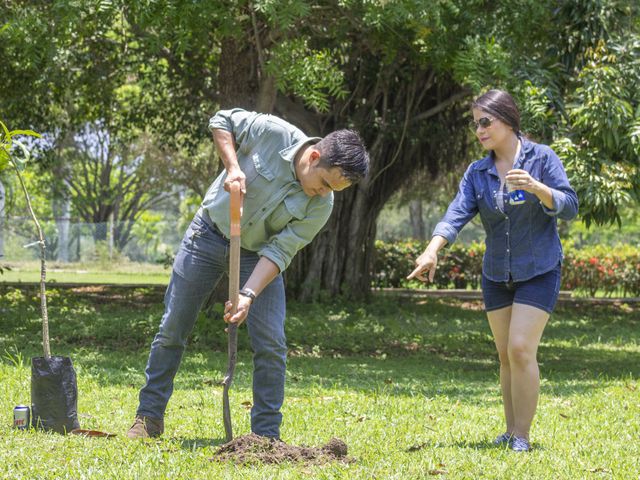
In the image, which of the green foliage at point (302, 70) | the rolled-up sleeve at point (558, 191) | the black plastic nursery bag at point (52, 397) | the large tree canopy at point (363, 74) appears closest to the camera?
the rolled-up sleeve at point (558, 191)

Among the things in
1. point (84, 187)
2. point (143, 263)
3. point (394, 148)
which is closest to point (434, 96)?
→ point (394, 148)

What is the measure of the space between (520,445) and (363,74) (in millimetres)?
10953

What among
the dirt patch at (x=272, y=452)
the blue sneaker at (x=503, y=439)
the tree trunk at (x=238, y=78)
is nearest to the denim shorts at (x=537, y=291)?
the blue sneaker at (x=503, y=439)

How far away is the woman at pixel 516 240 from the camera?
16.0ft

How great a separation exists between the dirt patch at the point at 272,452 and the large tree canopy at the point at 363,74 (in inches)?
176

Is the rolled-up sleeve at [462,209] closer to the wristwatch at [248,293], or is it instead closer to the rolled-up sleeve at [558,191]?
the rolled-up sleeve at [558,191]

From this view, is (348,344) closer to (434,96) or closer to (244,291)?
(434,96)

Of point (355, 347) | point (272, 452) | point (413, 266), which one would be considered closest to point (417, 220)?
point (413, 266)

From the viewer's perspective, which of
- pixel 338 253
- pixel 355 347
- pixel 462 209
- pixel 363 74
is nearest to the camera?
pixel 462 209

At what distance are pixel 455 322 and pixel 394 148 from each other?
3250mm

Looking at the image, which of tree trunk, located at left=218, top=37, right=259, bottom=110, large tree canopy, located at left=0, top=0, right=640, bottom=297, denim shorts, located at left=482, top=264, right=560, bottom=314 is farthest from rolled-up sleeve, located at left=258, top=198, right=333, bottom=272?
tree trunk, located at left=218, top=37, right=259, bottom=110

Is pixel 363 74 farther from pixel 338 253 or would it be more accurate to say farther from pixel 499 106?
pixel 499 106

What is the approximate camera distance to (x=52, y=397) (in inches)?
196

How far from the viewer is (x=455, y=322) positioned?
610 inches
